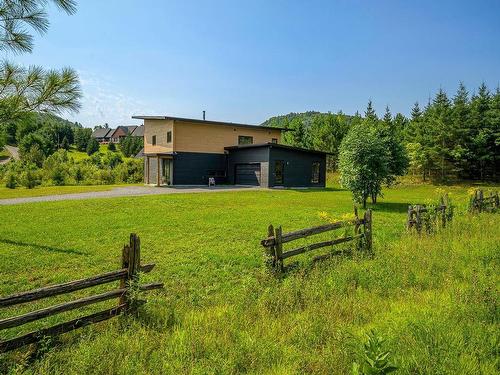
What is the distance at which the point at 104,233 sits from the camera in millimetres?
10961

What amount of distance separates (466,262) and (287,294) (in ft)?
14.4

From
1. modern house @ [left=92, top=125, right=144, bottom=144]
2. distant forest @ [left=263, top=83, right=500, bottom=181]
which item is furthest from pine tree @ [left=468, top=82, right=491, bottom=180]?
modern house @ [left=92, top=125, right=144, bottom=144]

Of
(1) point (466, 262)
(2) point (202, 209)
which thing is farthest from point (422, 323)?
(2) point (202, 209)

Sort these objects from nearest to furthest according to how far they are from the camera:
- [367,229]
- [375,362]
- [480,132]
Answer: [375,362] < [367,229] < [480,132]

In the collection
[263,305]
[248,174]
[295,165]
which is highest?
[295,165]

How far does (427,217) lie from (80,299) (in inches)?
385

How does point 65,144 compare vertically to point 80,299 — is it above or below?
above

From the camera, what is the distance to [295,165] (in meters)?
31.4

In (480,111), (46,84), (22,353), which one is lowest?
(22,353)

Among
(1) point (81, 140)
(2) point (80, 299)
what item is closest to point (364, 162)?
(2) point (80, 299)

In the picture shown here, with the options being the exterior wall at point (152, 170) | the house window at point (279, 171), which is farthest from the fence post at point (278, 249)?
the exterior wall at point (152, 170)

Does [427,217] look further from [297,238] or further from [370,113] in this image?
[370,113]

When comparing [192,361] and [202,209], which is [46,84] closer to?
[192,361]

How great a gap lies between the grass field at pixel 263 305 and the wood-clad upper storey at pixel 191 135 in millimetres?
20459
